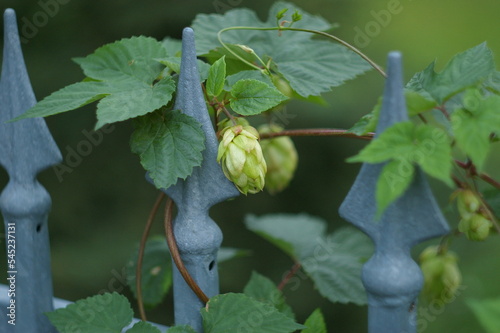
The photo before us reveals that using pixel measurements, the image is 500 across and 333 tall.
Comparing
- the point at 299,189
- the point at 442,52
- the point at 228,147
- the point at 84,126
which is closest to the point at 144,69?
the point at 228,147

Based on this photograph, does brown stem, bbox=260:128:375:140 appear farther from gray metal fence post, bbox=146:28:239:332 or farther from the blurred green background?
the blurred green background

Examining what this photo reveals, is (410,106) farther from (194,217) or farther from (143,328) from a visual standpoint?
(143,328)

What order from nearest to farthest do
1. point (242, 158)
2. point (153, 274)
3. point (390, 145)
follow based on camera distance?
point (390, 145) → point (242, 158) → point (153, 274)

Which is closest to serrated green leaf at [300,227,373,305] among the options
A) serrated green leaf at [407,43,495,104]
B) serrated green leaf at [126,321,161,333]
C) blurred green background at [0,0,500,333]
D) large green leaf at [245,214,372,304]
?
large green leaf at [245,214,372,304]

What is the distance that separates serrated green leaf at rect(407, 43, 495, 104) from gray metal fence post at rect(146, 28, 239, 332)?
0.93 feet

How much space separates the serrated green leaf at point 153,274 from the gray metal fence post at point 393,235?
0.53 metres

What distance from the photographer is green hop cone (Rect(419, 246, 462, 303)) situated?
3.54 feet

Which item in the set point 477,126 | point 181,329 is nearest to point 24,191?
point 181,329

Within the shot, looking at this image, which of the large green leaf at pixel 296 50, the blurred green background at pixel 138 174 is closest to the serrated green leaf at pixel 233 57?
the large green leaf at pixel 296 50

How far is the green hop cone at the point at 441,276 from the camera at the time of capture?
1.08 m

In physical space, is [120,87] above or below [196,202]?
above

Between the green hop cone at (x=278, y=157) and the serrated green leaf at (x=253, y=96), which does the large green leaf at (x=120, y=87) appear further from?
the green hop cone at (x=278, y=157)

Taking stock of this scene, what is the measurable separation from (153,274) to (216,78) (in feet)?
1.67

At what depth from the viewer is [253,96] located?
3.00 feet
